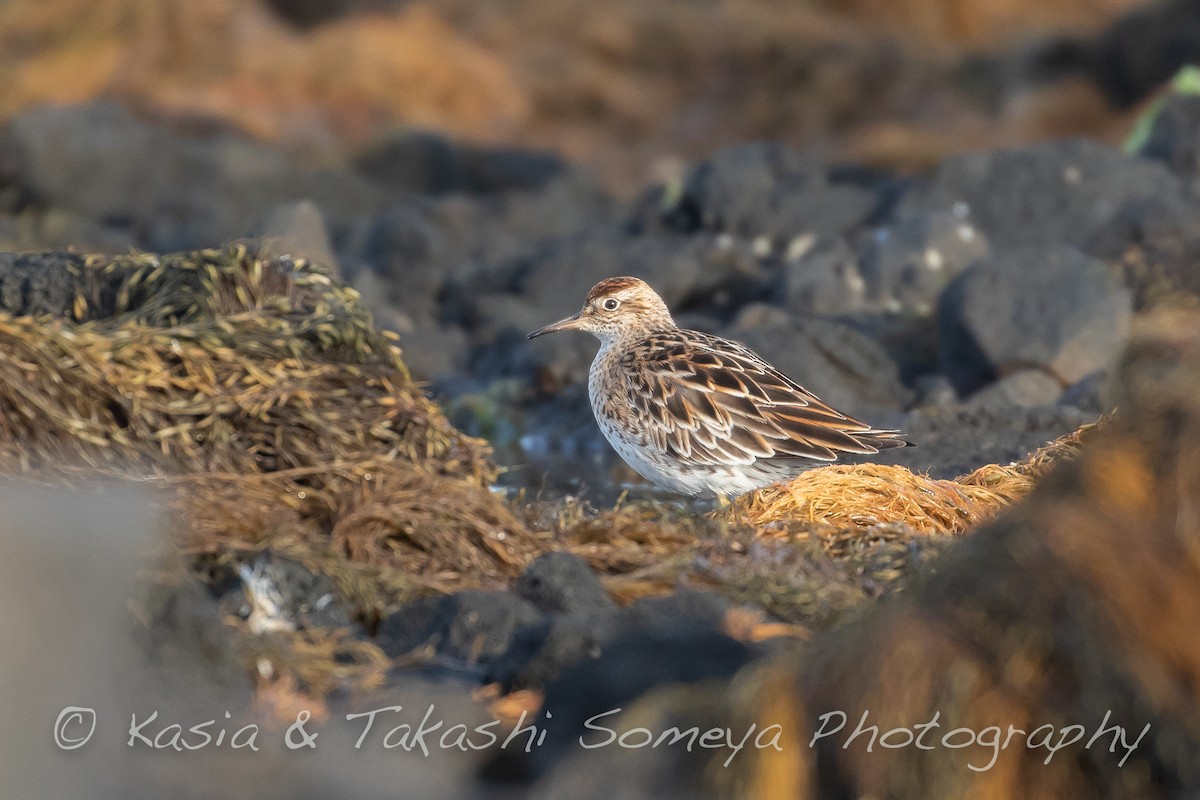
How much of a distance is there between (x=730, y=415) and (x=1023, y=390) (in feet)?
15.6

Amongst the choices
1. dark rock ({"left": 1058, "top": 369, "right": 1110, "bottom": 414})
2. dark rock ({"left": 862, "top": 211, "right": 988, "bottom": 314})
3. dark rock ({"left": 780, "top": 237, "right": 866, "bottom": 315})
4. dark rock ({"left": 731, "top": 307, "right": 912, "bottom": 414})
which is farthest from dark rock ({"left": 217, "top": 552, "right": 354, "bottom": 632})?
dark rock ({"left": 862, "top": 211, "right": 988, "bottom": 314})

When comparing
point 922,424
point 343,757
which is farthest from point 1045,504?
point 922,424

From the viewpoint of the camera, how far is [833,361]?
12.3 m

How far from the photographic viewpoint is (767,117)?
2669 cm

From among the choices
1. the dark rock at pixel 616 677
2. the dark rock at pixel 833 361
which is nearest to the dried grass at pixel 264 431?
the dark rock at pixel 616 677

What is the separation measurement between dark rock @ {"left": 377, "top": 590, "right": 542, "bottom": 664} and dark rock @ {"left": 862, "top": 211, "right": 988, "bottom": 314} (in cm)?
966

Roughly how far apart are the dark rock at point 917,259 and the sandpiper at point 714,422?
252 inches

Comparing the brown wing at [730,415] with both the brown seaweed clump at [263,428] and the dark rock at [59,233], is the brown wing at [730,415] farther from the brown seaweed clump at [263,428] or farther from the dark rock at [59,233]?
the dark rock at [59,233]

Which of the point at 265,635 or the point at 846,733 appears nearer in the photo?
the point at 846,733

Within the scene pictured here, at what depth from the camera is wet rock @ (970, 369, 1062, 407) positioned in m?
11.7

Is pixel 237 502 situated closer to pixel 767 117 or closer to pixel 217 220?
pixel 217 220

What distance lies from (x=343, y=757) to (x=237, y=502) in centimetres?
210

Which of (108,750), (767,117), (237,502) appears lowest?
(767,117)

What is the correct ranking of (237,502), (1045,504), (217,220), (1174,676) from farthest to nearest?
(217,220) → (237,502) → (1045,504) → (1174,676)
